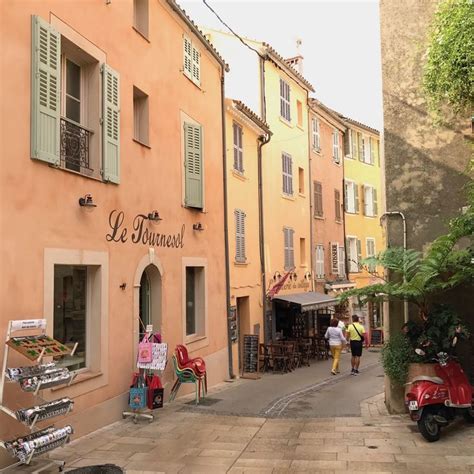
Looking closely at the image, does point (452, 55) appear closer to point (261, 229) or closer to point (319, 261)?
point (261, 229)

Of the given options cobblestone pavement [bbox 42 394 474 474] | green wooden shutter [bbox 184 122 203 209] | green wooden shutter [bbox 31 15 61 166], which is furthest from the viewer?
green wooden shutter [bbox 184 122 203 209]

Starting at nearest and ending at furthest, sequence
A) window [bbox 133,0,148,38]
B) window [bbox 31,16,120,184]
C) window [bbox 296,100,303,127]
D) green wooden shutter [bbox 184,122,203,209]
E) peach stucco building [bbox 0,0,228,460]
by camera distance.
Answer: peach stucco building [bbox 0,0,228,460], window [bbox 31,16,120,184], window [bbox 133,0,148,38], green wooden shutter [bbox 184,122,203,209], window [bbox 296,100,303,127]

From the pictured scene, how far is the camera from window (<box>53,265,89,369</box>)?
7754 mm

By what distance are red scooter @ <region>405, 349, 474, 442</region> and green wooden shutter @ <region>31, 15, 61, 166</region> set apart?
574 cm

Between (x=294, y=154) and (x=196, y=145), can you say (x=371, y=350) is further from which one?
(x=196, y=145)

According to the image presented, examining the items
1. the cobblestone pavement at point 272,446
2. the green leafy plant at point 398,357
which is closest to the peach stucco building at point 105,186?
the cobblestone pavement at point 272,446

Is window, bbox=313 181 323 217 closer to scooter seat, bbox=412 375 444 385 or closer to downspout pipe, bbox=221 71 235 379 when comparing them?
downspout pipe, bbox=221 71 235 379

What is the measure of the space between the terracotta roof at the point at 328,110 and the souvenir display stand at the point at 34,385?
65.0 feet

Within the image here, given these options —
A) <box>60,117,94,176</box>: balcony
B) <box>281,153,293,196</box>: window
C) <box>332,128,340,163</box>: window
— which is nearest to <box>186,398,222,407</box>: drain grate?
<box>60,117,94,176</box>: balcony

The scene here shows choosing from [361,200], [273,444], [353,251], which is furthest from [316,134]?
[273,444]

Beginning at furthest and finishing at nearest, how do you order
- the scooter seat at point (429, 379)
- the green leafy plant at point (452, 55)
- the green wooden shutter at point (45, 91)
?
the scooter seat at point (429, 379)
the green leafy plant at point (452, 55)
the green wooden shutter at point (45, 91)

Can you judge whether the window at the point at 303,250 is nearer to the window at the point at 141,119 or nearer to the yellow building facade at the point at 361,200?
the yellow building facade at the point at 361,200

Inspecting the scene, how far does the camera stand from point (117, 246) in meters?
9.01

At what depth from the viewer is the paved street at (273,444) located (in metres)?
6.54
